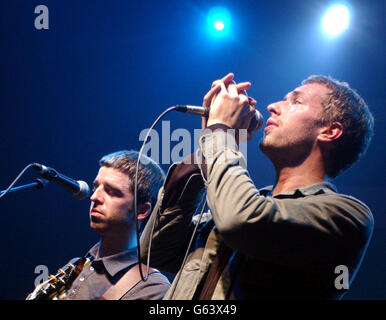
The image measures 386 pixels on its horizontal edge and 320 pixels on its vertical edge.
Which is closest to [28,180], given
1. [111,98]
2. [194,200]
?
[111,98]

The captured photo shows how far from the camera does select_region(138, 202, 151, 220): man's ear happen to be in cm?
200

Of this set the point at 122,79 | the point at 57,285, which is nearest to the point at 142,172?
the point at 57,285

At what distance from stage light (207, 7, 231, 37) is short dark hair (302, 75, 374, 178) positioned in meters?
1.90

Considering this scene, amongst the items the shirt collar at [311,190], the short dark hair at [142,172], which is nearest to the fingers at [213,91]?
the shirt collar at [311,190]

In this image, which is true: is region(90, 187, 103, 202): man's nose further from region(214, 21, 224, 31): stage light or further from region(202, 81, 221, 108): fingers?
region(214, 21, 224, 31): stage light

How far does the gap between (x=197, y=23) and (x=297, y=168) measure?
7.75ft

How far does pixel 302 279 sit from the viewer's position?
0.95 metres

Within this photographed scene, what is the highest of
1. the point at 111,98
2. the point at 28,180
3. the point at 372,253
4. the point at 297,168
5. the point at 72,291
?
the point at 111,98

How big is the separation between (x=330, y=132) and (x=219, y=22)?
2.15 m

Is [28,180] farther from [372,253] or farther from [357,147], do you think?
[372,253]

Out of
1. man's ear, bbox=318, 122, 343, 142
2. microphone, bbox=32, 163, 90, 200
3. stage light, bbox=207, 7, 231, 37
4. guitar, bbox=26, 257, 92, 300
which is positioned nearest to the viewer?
man's ear, bbox=318, 122, 343, 142

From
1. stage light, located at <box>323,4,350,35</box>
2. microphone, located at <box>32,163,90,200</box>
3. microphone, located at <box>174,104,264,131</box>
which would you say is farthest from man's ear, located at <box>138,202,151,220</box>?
stage light, located at <box>323,4,350,35</box>

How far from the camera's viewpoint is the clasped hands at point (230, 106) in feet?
3.54

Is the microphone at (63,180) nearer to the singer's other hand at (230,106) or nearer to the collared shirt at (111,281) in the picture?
the collared shirt at (111,281)
